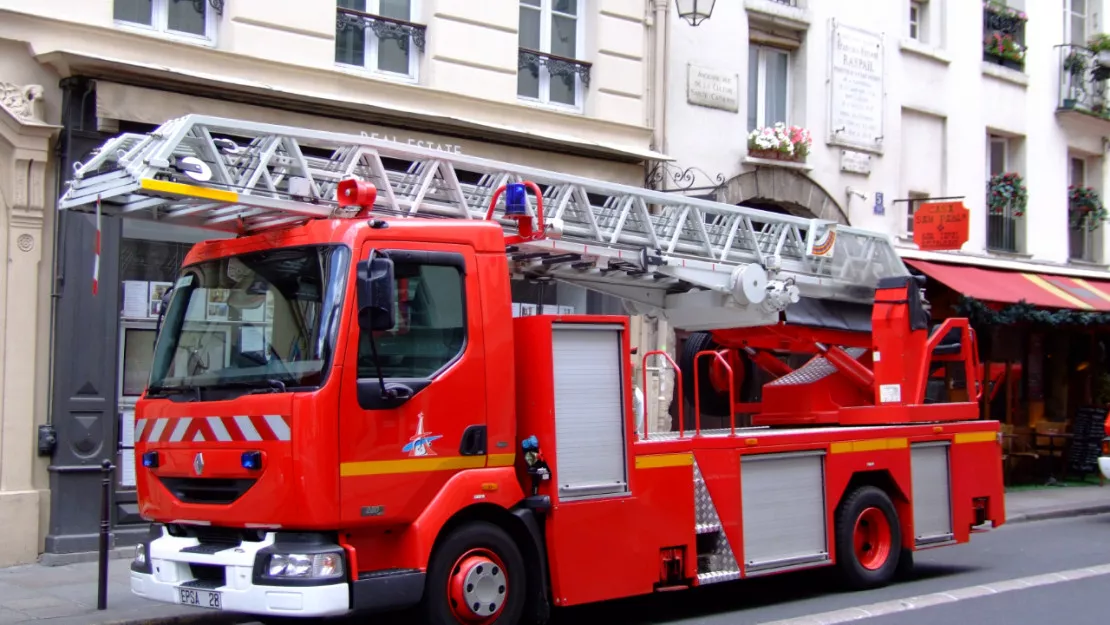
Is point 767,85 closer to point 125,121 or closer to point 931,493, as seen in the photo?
point 931,493

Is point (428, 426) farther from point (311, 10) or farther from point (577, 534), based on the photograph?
point (311, 10)

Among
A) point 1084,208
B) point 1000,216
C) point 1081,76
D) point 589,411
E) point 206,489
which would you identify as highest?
point 1081,76

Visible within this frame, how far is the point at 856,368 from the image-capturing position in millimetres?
10812

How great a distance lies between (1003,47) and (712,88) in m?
7.08

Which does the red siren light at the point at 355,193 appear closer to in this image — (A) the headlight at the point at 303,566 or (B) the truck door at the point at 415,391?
(B) the truck door at the point at 415,391

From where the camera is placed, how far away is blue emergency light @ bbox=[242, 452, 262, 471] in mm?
6676

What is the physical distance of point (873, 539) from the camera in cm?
1013

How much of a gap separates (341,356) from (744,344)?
200 inches

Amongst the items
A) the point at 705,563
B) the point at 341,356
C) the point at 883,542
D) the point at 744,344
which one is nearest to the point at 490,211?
the point at 341,356

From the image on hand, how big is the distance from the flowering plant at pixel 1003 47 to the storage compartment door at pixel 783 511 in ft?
42.7

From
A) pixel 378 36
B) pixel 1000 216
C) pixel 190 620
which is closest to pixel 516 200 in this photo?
pixel 190 620

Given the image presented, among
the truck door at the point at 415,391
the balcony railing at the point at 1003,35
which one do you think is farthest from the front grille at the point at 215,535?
the balcony railing at the point at 1003,35

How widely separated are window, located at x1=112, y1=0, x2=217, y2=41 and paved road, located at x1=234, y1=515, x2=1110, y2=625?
6241mm

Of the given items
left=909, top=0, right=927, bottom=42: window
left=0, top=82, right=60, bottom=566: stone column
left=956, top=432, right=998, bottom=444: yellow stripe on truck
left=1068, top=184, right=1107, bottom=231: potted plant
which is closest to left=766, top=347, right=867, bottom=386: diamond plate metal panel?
left=956, top=432, right=998, bottom=444: yellow stripe on truck
